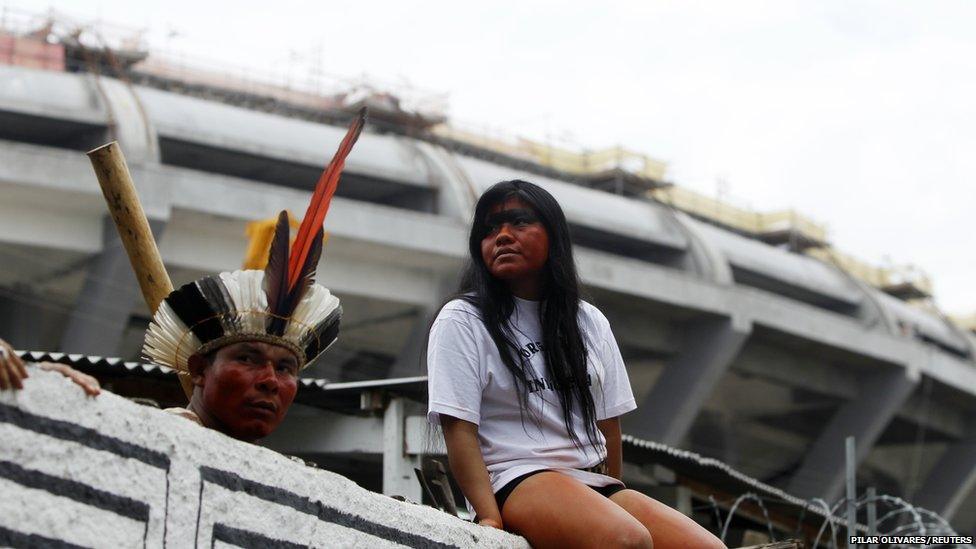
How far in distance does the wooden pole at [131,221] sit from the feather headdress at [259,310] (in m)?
0.27

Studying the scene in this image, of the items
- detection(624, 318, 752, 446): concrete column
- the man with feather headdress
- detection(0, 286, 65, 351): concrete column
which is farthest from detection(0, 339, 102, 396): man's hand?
detection(624, 318, 752, 446): concrete column

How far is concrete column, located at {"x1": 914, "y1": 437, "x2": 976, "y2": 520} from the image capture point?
3509 cm

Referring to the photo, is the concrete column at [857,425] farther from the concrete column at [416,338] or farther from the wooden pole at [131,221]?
the wooden pole at [131,221]

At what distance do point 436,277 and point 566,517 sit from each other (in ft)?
69.4

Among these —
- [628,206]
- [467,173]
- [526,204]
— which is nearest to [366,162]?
[467,173]

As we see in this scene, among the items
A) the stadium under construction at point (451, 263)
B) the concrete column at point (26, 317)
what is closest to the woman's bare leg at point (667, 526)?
the stadium under construction at point (451, 263)

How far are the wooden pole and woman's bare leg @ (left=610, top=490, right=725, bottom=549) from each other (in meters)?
1.18

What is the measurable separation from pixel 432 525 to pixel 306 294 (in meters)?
0.66

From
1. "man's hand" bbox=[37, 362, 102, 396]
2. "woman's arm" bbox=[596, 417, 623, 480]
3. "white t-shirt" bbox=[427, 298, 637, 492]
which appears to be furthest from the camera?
"woman's arm" bbox=[596, 417, 623, 480]

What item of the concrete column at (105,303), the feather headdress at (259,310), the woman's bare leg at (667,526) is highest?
the concrete column at (105,303)

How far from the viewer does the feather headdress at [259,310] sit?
3414mm

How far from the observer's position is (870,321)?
3231 centimetres

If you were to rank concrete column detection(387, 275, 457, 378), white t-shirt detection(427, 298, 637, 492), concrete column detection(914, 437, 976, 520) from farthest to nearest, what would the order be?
concrete column detection(914, 437, 976, 520) < concrete column detection(387, 275, 457, 378) < white t-shirt detection(427, 298, 637, 492)

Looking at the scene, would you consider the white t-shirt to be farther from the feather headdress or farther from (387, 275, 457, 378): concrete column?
(387, 275, 457, 378): concrete column
